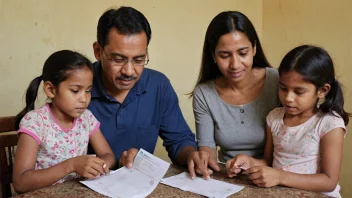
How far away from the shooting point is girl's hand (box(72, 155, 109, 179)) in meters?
1.21

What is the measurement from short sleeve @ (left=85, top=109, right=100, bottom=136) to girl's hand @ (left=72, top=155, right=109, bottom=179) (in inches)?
11.7

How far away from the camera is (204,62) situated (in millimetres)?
1779


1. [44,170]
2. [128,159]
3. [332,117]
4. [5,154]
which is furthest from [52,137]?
[332,117]

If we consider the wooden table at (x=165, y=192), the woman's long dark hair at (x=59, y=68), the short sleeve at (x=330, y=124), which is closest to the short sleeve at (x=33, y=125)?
the woman's long dark hair at (x=59, y=68)

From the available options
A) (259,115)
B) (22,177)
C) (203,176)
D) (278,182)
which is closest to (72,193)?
(22,177)

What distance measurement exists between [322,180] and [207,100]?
2.21ft

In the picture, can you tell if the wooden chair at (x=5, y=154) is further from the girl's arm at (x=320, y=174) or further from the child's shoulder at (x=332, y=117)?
the child's shoulder at (x=332, y=117)

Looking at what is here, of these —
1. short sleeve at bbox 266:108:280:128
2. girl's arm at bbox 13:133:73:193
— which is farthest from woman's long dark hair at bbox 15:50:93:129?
short sleeve at bbox 266:108:280:128

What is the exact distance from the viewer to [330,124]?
1.31 metres

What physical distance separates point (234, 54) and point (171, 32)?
1.33 metres

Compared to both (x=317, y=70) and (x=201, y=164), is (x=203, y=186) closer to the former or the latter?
(x=201, y=164)

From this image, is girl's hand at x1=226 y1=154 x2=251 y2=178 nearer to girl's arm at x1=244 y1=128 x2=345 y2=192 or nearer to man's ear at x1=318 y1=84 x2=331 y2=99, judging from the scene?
girl's arm at x1=244 y1=128 x2=345 y2=192

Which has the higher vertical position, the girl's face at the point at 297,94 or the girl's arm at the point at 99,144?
the girl's face at the point at 297,94

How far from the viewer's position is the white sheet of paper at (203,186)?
1.16m
